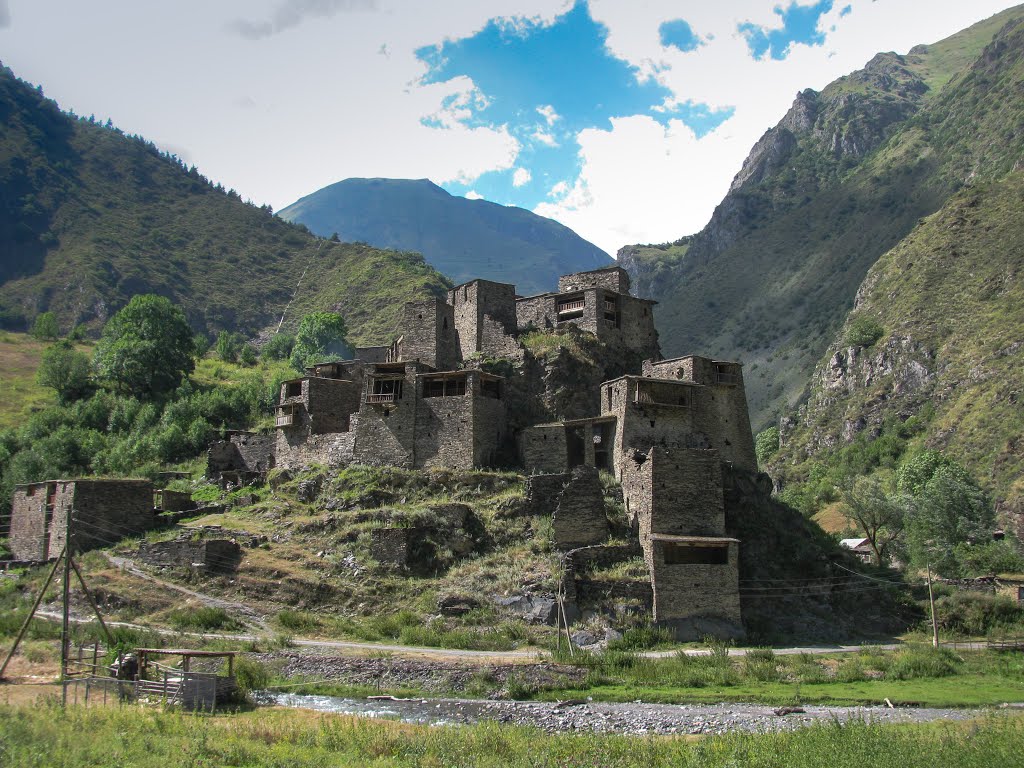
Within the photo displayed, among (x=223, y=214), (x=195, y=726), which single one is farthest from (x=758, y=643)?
(x=223, y=214)

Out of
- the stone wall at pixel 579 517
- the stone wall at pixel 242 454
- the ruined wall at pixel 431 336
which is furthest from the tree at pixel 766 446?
the stone wall at pixel 579 517

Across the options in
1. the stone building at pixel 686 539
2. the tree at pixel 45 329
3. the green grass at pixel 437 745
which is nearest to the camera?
the green grass at pixel 437 745

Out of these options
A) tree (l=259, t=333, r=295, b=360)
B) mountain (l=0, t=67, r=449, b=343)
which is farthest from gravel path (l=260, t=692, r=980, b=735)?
tree (l=259, t=333, r=295, b=360)

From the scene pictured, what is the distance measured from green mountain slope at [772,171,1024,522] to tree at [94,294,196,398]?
217 ft

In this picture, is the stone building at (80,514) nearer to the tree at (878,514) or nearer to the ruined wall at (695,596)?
the ruined wall at (695,596)

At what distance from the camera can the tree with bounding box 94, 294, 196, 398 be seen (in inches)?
2970

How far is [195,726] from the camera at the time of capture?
25.5m

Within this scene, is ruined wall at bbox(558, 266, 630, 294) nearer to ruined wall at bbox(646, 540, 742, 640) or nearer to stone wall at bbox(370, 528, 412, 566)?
stone wall at bbox(370, 528, 412, 566)

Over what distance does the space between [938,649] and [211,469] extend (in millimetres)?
40159

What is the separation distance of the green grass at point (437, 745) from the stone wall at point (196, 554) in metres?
13.0

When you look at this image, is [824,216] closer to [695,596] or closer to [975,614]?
[975,614]

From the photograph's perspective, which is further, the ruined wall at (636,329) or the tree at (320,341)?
the tree at (320,341)

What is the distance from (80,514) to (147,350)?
115ft

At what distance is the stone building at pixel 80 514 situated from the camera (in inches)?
1708
